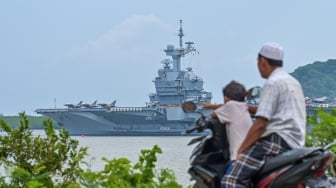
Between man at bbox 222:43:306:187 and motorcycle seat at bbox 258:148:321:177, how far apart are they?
0.11ft

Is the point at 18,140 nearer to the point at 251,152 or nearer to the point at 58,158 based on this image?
the point at 58,158

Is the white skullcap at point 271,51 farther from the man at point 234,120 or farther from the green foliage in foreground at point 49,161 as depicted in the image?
the green foliage in foreground at point 49,161

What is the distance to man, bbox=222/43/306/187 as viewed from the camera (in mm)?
3678

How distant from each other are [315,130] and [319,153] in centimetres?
252

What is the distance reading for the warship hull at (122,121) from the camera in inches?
2990

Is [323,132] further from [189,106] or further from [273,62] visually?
[273,62]

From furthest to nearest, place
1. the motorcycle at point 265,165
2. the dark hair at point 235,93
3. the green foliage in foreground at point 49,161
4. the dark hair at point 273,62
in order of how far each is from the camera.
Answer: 1. the green foliage in foreground at point 49,161
2. the dark hair at point 235,93
3. the dark hair at point 273,62
4. the motorcycle at point 265,165

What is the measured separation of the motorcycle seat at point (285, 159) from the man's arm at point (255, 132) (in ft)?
0.44

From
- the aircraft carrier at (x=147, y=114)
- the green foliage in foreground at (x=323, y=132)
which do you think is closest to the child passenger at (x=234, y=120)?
the green foliage in foreground at (x=323, y=132)

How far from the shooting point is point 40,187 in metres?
4.90

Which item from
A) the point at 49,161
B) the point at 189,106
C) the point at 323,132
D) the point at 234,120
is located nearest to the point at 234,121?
the point at 234,120

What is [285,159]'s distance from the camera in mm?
3564

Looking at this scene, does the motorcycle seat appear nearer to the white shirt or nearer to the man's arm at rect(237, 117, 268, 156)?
the man's arm at rect(237, 117, 268, 156)

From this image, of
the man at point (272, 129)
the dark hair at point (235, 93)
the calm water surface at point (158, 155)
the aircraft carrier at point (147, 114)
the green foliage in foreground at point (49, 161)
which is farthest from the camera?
the aircraft carrier at point (147, 114)
